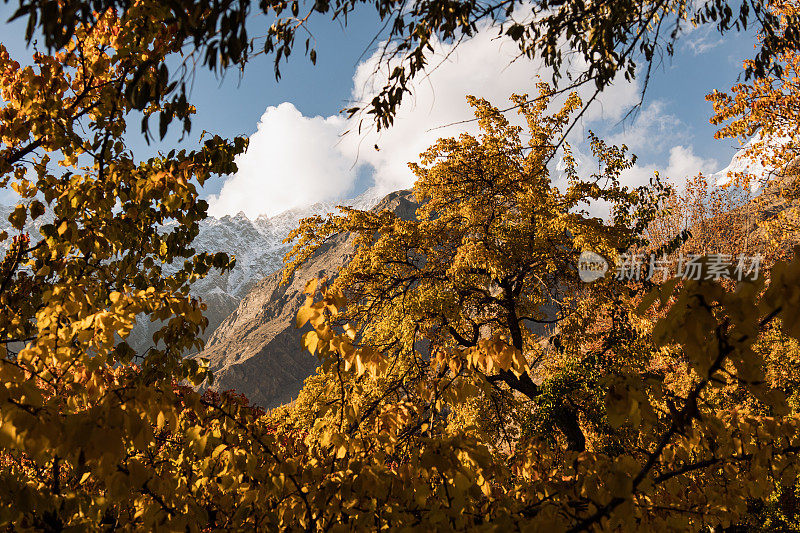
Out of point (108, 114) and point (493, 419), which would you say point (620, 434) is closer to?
point (493, 419)

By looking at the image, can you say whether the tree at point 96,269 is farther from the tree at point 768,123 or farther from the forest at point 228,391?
the tree at point 768,123

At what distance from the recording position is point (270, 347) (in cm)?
10588

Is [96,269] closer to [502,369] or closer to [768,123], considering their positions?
[502,369]

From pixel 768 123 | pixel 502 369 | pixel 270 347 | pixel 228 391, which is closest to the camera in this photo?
pixel 502 369

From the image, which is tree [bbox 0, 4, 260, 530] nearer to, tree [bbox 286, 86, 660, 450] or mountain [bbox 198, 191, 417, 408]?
tree [bbox 286, 86, 660, 450]

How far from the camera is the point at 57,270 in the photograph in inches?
129

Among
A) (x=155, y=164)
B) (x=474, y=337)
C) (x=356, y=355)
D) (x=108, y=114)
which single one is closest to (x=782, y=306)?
(x=356, y=355)

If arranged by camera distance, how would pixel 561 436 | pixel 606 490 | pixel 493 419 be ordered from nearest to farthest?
1. pixel 606 490
2. pixel 561 436
3. pixel 493 419

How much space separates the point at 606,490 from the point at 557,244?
302 inches

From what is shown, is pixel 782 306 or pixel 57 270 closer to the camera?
pixel 782 306

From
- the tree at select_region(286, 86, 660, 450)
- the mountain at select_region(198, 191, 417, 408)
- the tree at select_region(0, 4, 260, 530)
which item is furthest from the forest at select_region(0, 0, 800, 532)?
the mountain at select_region(198, 191, 417, 408)

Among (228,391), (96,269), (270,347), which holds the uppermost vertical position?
(270,347)

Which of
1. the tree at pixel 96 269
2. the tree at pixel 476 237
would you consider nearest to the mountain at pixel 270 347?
the tree at pixel 476 237

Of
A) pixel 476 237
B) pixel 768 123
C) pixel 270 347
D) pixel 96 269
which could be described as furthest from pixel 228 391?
pixel 270 347
